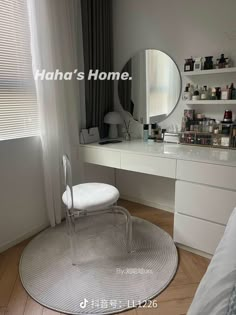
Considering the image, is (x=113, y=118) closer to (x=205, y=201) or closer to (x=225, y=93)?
(x=225, y=93)

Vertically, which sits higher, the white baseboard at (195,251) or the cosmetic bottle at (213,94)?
the cosmetic bottle at (213,94)

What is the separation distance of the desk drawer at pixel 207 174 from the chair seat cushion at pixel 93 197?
53 centimetres

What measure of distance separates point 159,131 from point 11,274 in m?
1.75

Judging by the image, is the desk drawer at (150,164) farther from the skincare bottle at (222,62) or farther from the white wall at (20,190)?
the skincare bottle at (222,62)

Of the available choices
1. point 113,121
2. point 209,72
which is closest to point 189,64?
point 209,72

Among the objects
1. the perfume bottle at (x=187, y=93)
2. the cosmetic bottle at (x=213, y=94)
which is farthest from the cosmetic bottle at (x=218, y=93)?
the perfume bottle at (x=187, y=93)

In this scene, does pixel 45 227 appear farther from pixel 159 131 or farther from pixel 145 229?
pixel 159 131

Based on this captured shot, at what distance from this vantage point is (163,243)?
6.33ft

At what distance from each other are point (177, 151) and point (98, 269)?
107 cm

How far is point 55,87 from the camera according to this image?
2008 millimetres

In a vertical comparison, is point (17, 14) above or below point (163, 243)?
above

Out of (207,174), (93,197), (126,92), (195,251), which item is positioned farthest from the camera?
(126,92)

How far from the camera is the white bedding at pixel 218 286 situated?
58 centimetres

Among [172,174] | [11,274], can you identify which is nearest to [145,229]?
[172,174]
